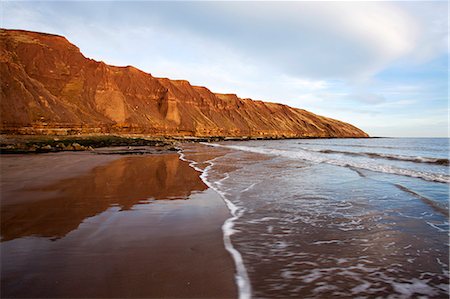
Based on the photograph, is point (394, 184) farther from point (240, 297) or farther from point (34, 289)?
point (34, 289)

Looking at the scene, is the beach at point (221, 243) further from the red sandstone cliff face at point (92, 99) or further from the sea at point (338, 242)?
the red sandstone cliff face at point (92, 99)

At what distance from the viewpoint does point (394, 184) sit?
1088 cm

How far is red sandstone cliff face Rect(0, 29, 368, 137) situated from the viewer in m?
48.1

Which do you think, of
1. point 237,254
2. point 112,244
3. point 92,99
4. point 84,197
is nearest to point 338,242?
point 237,254

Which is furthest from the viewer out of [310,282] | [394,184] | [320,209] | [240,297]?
[394,184]

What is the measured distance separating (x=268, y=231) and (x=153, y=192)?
4.63 m

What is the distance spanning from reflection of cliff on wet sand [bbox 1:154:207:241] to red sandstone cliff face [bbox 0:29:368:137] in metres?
40.8

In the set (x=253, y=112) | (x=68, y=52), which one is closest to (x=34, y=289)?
(x=68, y=52)

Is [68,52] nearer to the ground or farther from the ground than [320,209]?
farther from the ground

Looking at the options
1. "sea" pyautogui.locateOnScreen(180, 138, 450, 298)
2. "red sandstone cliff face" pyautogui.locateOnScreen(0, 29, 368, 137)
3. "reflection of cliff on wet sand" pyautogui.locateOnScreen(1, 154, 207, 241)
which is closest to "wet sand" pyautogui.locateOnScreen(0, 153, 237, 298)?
"reflection of cliff on wet sand" pyautogui.locateOnScreen(1, 154, 207, 241)

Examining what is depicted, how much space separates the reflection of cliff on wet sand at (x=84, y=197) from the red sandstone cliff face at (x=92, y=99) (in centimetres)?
4082

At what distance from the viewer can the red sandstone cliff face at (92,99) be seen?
158 ft

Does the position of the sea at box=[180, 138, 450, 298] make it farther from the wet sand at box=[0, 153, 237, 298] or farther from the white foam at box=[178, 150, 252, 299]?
the wet sand at box=[0, 153, 237, 298]

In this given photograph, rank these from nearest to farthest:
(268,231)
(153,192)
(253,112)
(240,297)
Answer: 1. (240,297)
2. (268,231)
3. (153,192)
4. (253,112)
